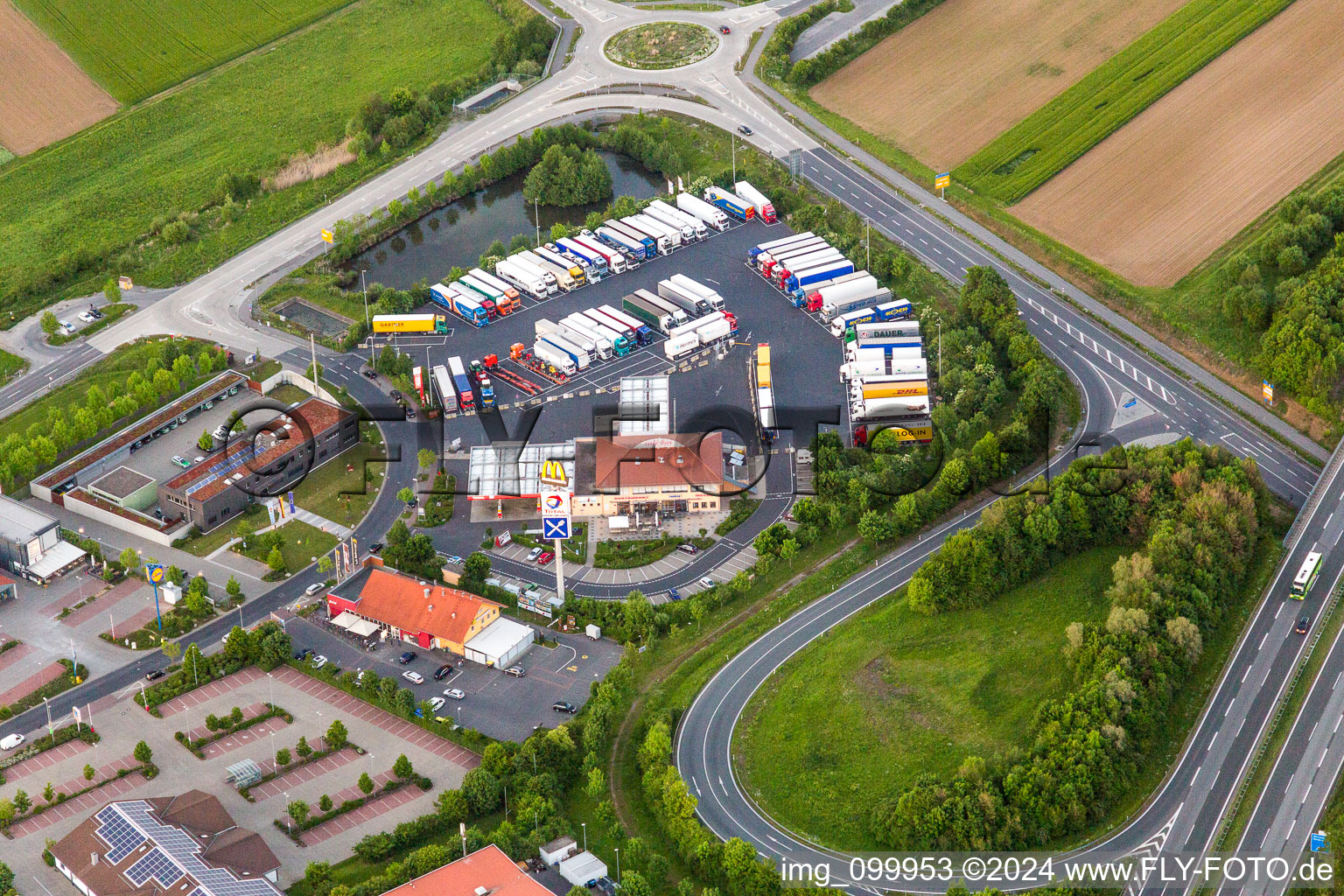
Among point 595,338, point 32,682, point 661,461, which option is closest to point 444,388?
point 595,338

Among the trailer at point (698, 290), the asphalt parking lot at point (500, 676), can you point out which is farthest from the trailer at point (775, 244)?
the asphalt parking lot at point (500, 676)

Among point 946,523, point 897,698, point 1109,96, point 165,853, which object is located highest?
point 1109,96

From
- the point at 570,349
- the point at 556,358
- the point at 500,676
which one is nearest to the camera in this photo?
the point at 500,676

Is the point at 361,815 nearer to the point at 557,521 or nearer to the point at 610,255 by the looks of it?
the point at 557,521

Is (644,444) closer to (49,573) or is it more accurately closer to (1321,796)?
(49,573)

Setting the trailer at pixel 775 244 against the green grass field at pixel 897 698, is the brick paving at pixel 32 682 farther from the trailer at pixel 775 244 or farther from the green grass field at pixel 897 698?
the trailer at pixel 775 244

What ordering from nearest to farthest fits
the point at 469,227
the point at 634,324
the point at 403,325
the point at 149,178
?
the point at 634,324
the point at 403,325
the point at 469,227
the point at 149,178
